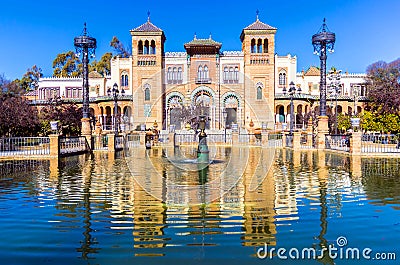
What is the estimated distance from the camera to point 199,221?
609 centimetres

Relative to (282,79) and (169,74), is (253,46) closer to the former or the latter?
(282,79)

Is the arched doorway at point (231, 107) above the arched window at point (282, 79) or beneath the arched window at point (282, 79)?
beneath

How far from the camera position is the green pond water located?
4.59 meters

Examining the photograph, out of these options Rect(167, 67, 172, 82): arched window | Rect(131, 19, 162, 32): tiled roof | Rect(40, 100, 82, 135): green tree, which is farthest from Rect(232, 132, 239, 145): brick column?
Rect(131, 19, 162, 32): tiled roof

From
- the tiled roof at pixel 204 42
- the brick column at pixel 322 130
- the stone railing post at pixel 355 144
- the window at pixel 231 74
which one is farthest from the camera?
the window at pixel 231 74

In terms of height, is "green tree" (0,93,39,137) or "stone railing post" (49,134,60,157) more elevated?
"green tree" (0,93,39,137)

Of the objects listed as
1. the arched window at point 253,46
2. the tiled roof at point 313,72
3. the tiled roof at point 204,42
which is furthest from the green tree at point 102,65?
the tiled roof at point 313,72

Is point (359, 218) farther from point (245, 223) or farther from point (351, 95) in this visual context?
point (351, 95)

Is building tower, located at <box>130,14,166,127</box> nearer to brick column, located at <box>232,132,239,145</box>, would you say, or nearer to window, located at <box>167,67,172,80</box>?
window, located at <box>167,67,172,80</box>

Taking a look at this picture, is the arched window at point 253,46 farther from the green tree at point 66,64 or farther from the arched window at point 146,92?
the green tree at point 66,64

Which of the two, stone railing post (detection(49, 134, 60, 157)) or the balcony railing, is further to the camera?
the balcony railing

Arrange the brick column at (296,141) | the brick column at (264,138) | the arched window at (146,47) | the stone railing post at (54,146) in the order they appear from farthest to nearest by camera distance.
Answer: the arched window at (146,47), the brick column at (264,138), the brick column at (296,141), the stone railing post at (54,146)

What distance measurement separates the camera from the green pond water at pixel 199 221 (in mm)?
4590

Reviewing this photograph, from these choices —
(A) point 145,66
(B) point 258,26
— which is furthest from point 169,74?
(B) point 258,26
